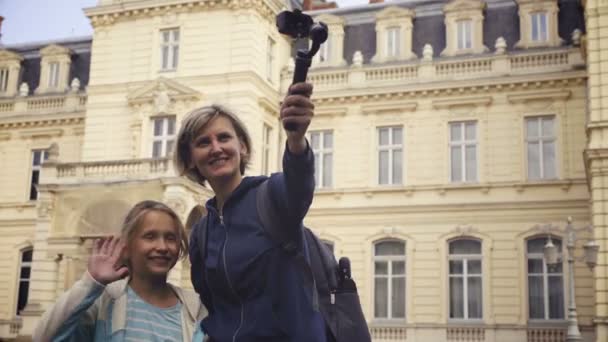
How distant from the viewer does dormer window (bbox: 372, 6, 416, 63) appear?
2525 centimetres

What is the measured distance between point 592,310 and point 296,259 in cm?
2002

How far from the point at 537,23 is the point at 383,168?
257 inches

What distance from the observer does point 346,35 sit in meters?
26.8

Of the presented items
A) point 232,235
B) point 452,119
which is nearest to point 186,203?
point 452,119

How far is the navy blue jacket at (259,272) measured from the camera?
8.79ft

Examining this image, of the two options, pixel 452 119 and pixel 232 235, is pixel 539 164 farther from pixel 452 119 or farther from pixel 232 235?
pixel 232 235

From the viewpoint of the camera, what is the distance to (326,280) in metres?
2.86

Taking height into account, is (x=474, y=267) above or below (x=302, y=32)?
above

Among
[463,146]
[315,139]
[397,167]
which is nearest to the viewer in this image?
[463,146]

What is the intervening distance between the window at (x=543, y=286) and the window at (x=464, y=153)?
9.09 ft

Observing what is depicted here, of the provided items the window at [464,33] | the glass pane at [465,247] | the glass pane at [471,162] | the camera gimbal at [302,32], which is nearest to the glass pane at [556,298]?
the glass pane at [465,247]

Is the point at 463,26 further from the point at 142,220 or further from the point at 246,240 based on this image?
the point at 246,240

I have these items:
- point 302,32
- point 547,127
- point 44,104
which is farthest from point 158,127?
point 302,32

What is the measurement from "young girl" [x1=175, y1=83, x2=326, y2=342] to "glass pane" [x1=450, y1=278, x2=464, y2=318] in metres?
20.4
